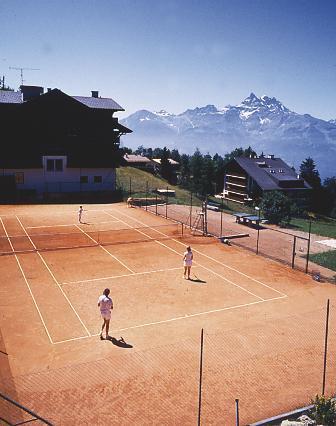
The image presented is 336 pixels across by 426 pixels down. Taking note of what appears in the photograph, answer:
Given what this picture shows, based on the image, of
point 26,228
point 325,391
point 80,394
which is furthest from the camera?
point 26,228

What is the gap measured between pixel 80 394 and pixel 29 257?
1401 centimetres

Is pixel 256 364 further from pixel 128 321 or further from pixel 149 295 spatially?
pixel 149 295

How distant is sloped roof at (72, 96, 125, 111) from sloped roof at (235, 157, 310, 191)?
27.5m

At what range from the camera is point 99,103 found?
51.4m

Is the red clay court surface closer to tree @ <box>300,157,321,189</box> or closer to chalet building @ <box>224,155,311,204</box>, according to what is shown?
chalet building @ <box>224,155,311,204</box>

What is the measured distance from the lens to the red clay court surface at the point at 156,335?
10.9 meters

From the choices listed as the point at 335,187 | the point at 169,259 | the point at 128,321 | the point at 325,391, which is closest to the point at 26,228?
the point at 169,259

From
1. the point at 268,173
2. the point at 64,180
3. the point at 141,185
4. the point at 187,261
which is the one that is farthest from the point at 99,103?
the point at 187,261

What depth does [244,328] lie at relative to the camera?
15547 millimetres

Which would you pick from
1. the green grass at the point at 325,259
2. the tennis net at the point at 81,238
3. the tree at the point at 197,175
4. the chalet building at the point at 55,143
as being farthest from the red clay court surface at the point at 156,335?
the tree at the point at 197,175

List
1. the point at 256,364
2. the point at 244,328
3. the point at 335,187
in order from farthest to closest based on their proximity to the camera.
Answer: the point at 335,187, the point at 244,328, the point at 256,364

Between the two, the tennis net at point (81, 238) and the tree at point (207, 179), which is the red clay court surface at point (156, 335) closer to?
the tennis net at point (81, 238)

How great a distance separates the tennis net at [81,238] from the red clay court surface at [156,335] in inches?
10.9

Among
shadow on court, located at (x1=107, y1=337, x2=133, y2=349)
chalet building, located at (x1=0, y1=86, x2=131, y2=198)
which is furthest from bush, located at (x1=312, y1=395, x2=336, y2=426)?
chalet building, located at (x1=0, y1=86, x2=131, y2=198)
